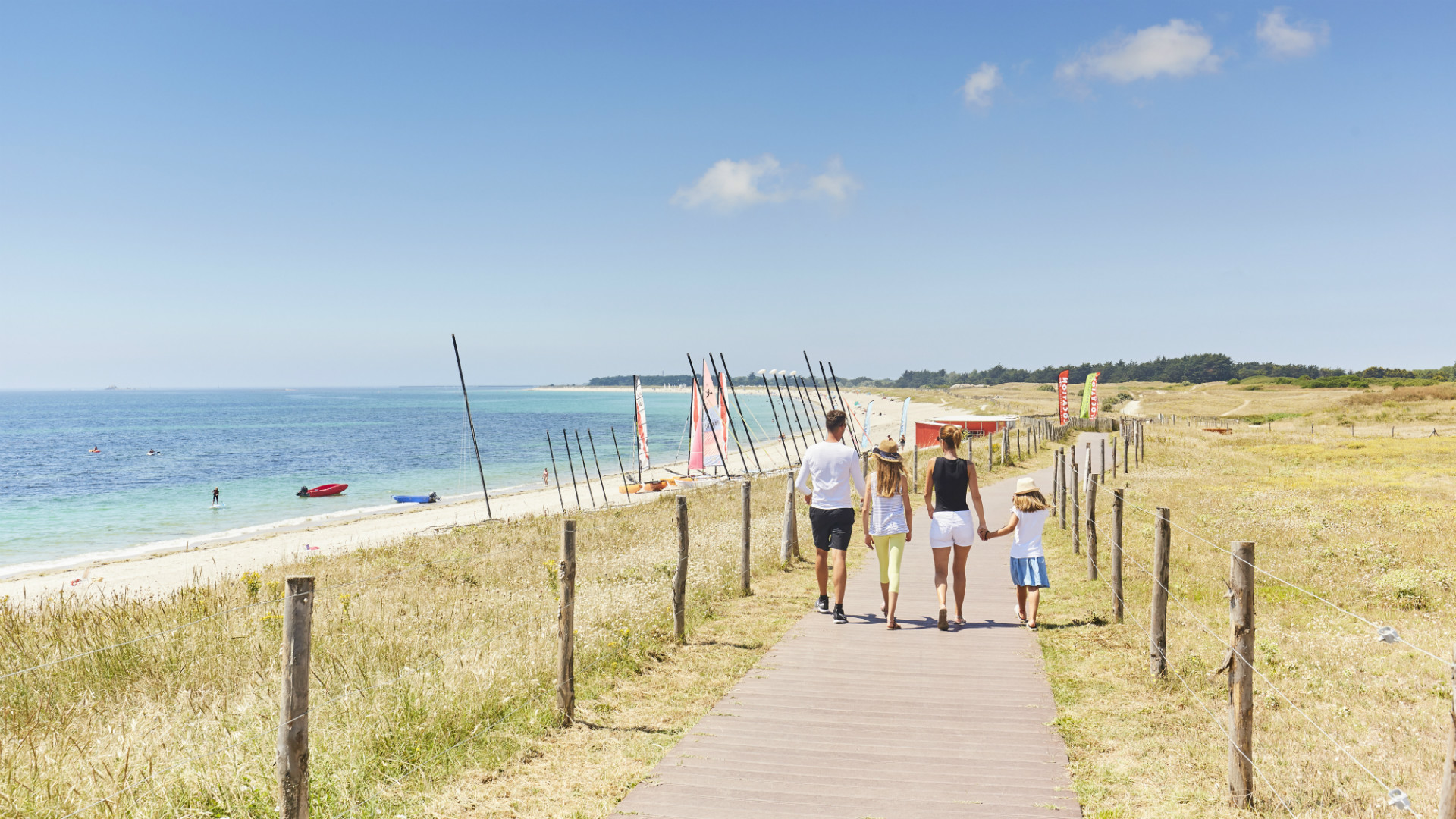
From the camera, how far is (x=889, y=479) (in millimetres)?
8141

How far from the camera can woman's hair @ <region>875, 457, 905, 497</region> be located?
26.7 feet

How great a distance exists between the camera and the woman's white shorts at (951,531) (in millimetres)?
A: 8102

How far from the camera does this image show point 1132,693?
20.9 ft

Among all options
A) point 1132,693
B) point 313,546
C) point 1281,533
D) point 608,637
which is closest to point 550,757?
point 608,637

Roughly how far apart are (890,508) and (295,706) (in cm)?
572

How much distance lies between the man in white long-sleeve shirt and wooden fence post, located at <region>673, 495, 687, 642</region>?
127cm

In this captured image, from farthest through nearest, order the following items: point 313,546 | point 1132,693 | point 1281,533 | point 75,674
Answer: point 313,546 → point 1281,533 → point 75,674 → point 1132,693

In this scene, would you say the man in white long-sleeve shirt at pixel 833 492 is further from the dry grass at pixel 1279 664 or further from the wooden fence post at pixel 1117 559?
the wooden fence post at pixel 1117 559

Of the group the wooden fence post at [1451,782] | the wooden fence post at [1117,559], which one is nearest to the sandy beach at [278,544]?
the wooden fence post at [1117,559]

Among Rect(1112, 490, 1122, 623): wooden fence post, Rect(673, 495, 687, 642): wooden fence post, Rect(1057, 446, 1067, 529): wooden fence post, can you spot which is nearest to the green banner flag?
Rect(1057, 446, 1067, 529): wooden fence post

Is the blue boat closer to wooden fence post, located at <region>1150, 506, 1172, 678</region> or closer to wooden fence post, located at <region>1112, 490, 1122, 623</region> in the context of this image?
wooden fence post, located at <region>1112, 490, 1122, 623</region>

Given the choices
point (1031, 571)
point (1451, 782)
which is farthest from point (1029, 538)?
point (1451, 782)

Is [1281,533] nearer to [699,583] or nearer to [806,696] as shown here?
[699,583]

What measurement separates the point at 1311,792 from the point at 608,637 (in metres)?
5.44
